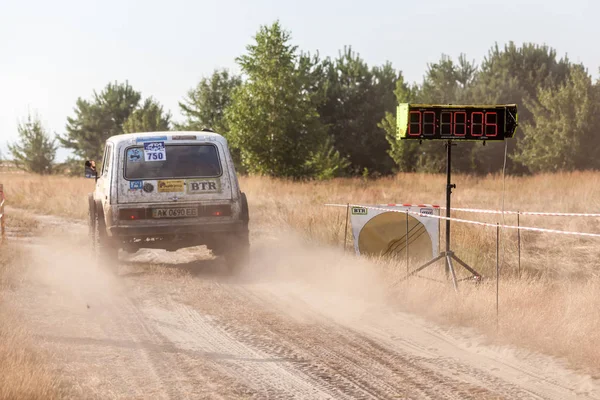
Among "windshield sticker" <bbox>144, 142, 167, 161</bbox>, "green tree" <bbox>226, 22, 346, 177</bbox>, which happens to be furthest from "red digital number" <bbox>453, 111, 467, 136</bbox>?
"green tree" <bbox>226, 22, 346, 177</bbox>

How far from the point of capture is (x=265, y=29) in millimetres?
36812

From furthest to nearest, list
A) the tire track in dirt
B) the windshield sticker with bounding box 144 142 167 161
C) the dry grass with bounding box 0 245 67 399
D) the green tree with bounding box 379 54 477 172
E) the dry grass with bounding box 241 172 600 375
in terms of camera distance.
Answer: the green tree with bounding box 379 54 477 172 < the windshield sticker with bounding box 144 142 167 161 < the dry grass with bounding box 241 172 600 375 < the tire track in dirt < the dry grass with bounding box 0 245 67 399

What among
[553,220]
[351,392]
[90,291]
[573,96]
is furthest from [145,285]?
[573,96]

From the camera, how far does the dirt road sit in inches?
237

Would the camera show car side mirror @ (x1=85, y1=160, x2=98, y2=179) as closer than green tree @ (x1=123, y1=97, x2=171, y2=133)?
Yes

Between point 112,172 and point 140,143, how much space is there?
0.61 metres

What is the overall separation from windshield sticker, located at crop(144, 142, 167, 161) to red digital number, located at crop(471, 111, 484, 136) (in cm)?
464

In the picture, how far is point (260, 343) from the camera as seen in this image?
746 cm

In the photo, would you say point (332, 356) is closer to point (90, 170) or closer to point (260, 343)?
point (260, 343)

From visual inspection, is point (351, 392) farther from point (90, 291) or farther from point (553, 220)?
point (553, 220)

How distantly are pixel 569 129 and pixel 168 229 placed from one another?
36870 mm

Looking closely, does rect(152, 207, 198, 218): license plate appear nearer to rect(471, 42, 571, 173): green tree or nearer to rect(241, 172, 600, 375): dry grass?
rect(241, 172, 600, 375): dry grass

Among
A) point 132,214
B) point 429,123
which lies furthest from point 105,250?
point 429,123

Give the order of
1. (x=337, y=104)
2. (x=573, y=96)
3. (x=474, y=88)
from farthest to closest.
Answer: (x=337, y=104) → (x=474, y=88) → (x=573, y=96)
